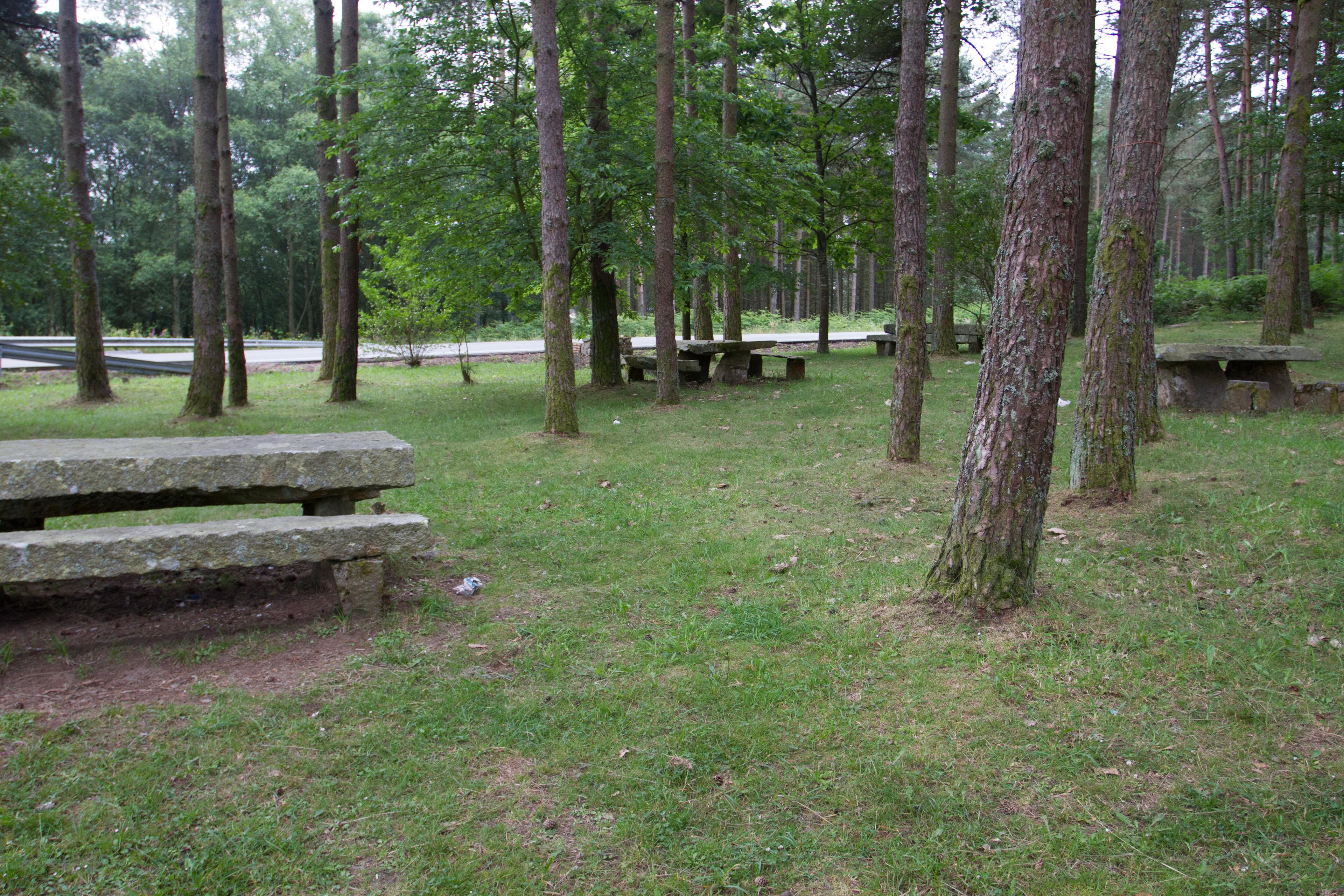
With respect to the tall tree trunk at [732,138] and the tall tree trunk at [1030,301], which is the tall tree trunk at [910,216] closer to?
the tall tree trunk at [1030,301]

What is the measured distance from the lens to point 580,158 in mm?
12094

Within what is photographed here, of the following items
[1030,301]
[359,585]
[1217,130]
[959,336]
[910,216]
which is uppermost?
[1217,130]

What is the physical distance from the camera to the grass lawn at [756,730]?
2.66 meters

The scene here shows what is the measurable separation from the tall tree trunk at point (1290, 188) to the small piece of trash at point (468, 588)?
12.6m

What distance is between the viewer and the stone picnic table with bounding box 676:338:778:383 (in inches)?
570

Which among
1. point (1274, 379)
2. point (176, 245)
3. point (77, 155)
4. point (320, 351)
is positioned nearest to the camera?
point (1274, 379)

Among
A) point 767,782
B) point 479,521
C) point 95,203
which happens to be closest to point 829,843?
point 767,782

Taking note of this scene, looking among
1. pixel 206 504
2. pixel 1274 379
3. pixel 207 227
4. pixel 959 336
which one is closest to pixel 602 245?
pixel 207 227

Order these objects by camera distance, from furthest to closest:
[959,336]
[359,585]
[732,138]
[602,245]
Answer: [959,336] < [732,138] < [602,245] < [359,585]

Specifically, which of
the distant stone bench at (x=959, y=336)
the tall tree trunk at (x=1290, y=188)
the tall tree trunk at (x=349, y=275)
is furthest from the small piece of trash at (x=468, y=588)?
the distant stone bench at (x=959, y=336)

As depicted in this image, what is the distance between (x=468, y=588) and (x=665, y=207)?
8.25 metres

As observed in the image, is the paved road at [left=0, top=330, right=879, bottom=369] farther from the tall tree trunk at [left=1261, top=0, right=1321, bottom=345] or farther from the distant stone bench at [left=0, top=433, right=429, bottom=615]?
the distant stone bench at [left=0, top=433, right=429, bottom=615]

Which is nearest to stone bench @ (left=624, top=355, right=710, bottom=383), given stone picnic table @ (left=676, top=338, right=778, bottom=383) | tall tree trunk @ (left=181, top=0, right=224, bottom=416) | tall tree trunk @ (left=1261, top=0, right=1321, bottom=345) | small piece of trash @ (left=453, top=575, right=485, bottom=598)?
stone picnic table @ (left=676, top=338, right=778, bottom=383)

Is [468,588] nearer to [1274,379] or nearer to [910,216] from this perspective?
[910,216]
